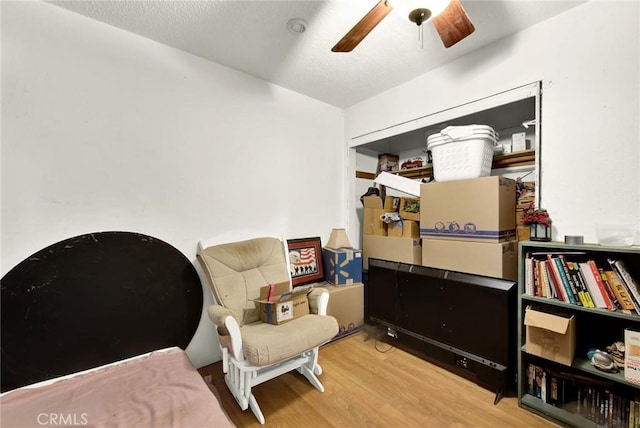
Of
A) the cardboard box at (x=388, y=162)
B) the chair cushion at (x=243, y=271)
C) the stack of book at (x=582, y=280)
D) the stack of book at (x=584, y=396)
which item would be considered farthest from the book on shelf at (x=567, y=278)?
the cardboard box at (x=388, y=162)

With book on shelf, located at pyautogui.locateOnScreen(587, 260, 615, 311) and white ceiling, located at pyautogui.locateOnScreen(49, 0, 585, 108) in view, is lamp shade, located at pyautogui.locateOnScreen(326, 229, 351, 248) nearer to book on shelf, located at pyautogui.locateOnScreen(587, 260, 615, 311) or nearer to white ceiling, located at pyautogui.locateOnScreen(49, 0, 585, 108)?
white ceiling, located at pyautogui.locateOnScreen(49, 0, 585, 108)

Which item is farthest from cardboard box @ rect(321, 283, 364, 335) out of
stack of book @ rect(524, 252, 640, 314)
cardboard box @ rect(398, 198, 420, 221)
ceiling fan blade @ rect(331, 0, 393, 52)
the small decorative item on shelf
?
ceiling fan blade @ rect(331, 0, 393, 52)

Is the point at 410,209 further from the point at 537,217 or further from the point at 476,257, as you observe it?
the point at 537,217

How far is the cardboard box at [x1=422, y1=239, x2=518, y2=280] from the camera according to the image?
1750mm

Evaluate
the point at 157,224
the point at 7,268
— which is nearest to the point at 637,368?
the point at 157,224

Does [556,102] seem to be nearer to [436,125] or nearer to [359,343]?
[436,125]

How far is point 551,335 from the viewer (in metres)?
1.50

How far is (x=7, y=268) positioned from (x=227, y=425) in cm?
148

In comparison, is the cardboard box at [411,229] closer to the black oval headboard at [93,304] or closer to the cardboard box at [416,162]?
the cardboard box at [416,162]

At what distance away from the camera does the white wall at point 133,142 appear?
1484 mm

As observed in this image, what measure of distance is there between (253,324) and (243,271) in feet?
1.28

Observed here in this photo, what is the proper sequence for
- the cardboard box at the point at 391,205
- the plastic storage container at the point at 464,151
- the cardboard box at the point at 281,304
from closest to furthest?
1. the cardboard box at the point at 281,304
2. the plastic storage container at the point at 464,151
3. the cardboard box at the point at 391,205

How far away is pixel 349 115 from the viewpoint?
3078 millimetres

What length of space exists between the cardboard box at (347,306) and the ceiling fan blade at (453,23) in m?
2.05
